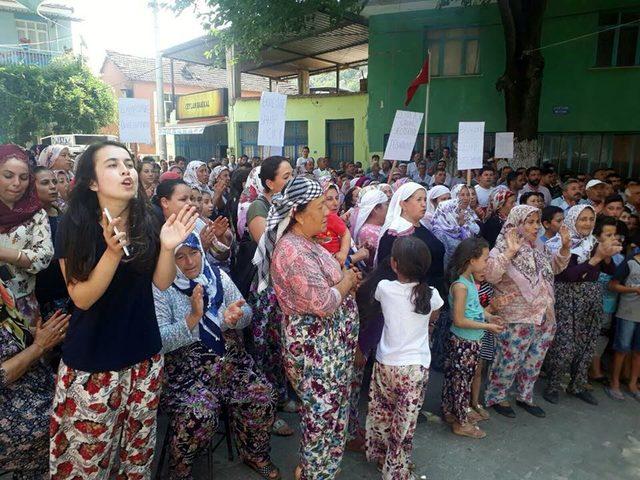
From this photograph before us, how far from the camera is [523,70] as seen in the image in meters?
9.60

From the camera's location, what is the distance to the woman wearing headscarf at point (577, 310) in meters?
3.95

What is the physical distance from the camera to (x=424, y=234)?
3.71 meters

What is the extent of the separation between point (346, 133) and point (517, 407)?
43.8 feet

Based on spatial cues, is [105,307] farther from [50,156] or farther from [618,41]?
[618,41]

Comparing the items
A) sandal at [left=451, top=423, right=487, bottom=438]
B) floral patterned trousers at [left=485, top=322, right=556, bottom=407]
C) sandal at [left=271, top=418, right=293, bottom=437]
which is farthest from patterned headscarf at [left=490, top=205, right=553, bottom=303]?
sandal at [left=271, top=418, right=293, bottom=437]

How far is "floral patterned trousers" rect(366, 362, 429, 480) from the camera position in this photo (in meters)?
2.70

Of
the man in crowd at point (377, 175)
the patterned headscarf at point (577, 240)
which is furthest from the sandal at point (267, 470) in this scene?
the man in crowd at point (377, 175)

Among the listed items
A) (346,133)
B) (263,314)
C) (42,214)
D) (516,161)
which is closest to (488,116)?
(516,161)

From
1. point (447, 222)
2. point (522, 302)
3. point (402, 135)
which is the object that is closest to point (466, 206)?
point (447, 222)

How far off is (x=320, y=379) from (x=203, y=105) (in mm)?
20033

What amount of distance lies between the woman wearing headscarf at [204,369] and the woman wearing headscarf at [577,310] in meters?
2.66

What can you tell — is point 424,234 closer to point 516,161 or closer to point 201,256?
point 201,256

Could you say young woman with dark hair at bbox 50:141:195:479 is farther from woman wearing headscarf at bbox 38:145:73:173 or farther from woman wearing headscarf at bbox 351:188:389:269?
woman wearing headscarf at bbox 38:145:73:173

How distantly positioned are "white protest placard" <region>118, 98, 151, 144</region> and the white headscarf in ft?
9.20
